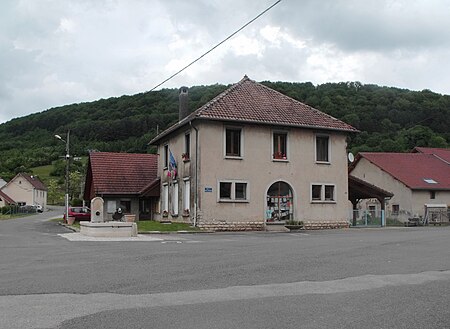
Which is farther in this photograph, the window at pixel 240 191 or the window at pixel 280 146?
the window at pixel 280 146

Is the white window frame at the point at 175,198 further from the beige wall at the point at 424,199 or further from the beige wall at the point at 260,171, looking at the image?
the beige wall at the point at 424,199

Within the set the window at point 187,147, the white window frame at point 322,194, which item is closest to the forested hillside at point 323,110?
the white window frame at point 322,194

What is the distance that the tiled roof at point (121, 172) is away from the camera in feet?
140

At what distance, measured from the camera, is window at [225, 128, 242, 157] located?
33094 millimetres

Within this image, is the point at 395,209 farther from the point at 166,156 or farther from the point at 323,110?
the point at 166,156

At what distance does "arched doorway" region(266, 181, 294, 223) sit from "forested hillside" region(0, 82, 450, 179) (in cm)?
1202

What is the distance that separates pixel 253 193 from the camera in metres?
33.3

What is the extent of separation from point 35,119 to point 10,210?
27.7m

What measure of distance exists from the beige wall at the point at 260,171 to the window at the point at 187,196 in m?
0.55

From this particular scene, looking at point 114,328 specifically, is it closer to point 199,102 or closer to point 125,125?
point 199,102

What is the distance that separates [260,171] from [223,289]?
23801 mm

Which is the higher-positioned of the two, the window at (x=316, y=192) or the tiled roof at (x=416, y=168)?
the tiled roof at (x=416, y=168)

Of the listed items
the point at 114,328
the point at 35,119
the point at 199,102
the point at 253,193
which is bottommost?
the point at 114,328

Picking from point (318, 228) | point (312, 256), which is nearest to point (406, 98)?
point (318, 228)
